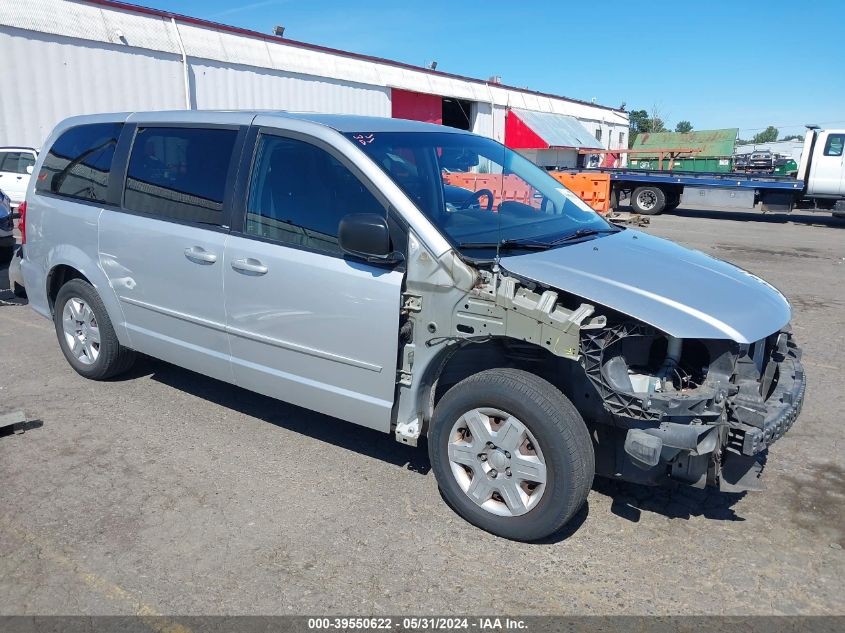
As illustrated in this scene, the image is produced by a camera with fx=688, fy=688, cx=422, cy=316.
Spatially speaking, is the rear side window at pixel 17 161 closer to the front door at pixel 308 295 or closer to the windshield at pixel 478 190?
the front door at pixel 308 295

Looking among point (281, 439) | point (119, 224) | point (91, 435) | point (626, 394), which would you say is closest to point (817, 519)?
point (626, 394)

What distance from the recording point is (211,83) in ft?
64.8

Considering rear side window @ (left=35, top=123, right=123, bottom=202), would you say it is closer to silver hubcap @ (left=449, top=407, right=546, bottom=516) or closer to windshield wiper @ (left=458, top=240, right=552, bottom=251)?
windshield wiper @ (left=458, top=240, right=552, bottom=251)

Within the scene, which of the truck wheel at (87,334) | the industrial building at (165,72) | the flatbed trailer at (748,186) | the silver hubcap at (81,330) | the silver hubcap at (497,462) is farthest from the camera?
the flatbed trailer at (748,186)

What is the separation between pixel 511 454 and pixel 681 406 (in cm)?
80

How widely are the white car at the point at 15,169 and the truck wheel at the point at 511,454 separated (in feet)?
43.4

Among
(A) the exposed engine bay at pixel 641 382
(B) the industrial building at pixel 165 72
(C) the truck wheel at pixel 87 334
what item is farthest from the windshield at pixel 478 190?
(B) the industrial building at pixel 165 72

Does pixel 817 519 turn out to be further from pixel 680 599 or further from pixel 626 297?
pixel 626 297

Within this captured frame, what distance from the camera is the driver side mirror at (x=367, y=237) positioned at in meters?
3.33

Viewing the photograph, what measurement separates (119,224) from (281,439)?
6.06 feet

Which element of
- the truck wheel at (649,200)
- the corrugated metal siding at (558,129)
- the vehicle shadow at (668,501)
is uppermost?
the corrugated metal siding at (558,129)

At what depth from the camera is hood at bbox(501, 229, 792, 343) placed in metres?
3.01

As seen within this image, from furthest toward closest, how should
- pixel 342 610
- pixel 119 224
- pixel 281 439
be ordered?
pixel 119 224 → pixel 281 439 → pixel 342 610

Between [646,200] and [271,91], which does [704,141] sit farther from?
[271,91]
